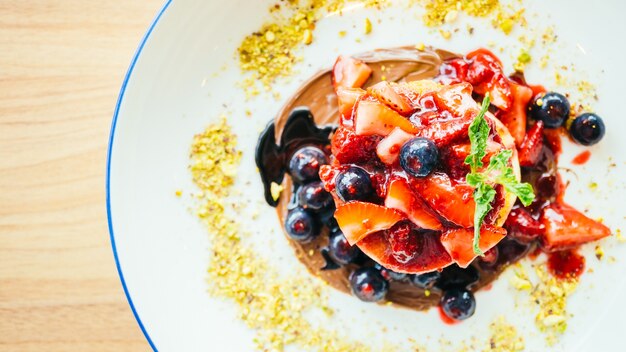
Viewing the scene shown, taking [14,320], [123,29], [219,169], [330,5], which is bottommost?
[14,320]

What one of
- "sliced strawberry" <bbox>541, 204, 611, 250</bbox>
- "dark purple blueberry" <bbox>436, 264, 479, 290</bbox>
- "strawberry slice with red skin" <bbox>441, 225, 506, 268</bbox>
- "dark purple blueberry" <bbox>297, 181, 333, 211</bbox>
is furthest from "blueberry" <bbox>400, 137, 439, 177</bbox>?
"sliced strawberry" <bbox>541, 204, 611, 250</bbox>

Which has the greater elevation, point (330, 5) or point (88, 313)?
point (330, 5)

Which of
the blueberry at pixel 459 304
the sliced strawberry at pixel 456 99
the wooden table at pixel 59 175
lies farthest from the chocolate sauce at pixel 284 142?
the blueberry at pixel 459 304

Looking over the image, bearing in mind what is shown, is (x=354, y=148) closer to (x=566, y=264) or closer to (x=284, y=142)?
(x=284, y=142)

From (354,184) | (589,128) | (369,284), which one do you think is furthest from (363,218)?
(589,128)

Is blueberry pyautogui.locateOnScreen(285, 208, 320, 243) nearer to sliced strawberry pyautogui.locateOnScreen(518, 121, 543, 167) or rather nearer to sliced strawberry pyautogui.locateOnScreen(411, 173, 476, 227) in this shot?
sliced strawberry pyautogui.locateOnScreen(411, 173, 476, 227)

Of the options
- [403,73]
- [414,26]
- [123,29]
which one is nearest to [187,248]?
[123,29]

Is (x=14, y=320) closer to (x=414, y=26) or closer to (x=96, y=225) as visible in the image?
(x=96, y=225)

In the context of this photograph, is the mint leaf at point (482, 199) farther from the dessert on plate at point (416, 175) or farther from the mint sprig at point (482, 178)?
the dessert on plate at point (416, 175)
